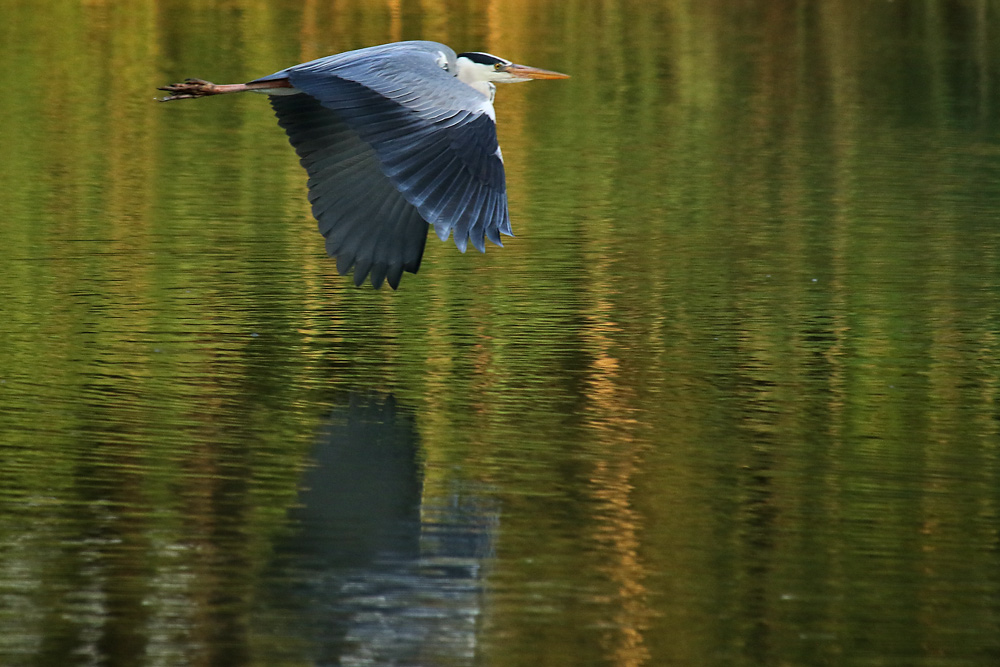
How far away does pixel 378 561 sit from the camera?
534 centimetres

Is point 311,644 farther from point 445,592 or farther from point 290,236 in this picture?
point 290,236

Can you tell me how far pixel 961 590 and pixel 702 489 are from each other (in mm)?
1163

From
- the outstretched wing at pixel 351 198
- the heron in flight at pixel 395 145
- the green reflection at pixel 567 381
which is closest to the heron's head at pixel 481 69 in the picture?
the heron in flight at pixel 395 145

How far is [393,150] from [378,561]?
238 cm

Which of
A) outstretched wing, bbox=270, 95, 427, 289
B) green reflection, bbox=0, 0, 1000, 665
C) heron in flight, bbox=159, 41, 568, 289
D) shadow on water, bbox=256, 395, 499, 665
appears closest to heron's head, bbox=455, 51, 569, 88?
heron in flight, bbox=159, 41, 568, 289

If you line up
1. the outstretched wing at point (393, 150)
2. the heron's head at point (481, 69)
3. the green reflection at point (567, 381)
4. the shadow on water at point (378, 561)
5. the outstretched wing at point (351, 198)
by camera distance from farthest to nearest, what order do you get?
the heron's head at point (481, 69)
the outstretched wing at point (351, 198)
the outstretched wing at point (393, 150)
the green reflection at point (567, 381)
the shadow on water at point (378, 561)

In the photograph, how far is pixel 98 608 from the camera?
4918 millimetres

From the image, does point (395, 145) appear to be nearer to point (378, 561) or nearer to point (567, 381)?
point (567, 381)

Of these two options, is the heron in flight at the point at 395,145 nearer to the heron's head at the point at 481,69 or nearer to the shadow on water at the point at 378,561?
the heron's head at the point at 481,69

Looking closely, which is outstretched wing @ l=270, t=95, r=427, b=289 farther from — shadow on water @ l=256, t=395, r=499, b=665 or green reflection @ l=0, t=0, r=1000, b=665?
shadow on water @ l=256, t=395, r=499, b=665

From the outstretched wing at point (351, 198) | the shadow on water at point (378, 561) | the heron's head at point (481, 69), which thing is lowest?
the shadow on water at point (378, 561)

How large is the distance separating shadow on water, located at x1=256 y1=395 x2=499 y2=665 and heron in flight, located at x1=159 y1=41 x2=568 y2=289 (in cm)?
104

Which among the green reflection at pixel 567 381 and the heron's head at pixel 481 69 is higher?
the heron's head at pixel 481 69

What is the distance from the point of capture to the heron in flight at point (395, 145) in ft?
23.1
